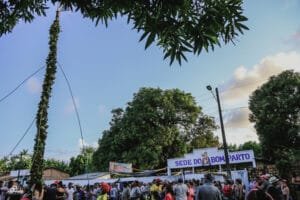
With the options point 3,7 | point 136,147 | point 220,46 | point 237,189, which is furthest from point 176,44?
point 136,147

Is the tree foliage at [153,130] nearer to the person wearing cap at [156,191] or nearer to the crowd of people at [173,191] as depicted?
the crowd of people at [173,191]

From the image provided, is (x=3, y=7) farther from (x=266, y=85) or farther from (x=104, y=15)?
(x=266, y=85)

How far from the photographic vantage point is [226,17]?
279 cm

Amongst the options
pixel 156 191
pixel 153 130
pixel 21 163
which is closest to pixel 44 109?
pixel 156 191

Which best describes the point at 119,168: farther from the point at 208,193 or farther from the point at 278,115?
the point at 208,193

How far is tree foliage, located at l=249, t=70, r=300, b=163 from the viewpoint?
3219cm

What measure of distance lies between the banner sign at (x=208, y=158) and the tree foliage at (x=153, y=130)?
22.0 feet

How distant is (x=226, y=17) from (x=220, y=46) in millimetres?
260

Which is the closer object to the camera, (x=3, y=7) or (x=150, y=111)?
(x=3, y=7)

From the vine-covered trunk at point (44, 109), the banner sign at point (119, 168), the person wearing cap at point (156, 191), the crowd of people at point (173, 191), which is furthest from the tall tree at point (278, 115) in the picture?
the vine-covered trunk at point (44, 109)

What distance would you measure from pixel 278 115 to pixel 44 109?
26121 mm

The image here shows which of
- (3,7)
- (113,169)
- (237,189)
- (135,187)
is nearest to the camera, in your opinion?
(3,7)

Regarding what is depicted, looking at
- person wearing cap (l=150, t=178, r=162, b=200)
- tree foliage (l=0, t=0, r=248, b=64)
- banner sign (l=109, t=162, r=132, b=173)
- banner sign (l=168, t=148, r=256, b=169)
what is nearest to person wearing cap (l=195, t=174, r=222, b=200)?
tree foliage (l=0, t=0, r=248, b=64)

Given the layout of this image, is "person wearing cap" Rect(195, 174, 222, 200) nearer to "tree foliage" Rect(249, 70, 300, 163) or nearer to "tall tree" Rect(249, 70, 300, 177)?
"tall tree" Rect(249, 70, 300, 177)
